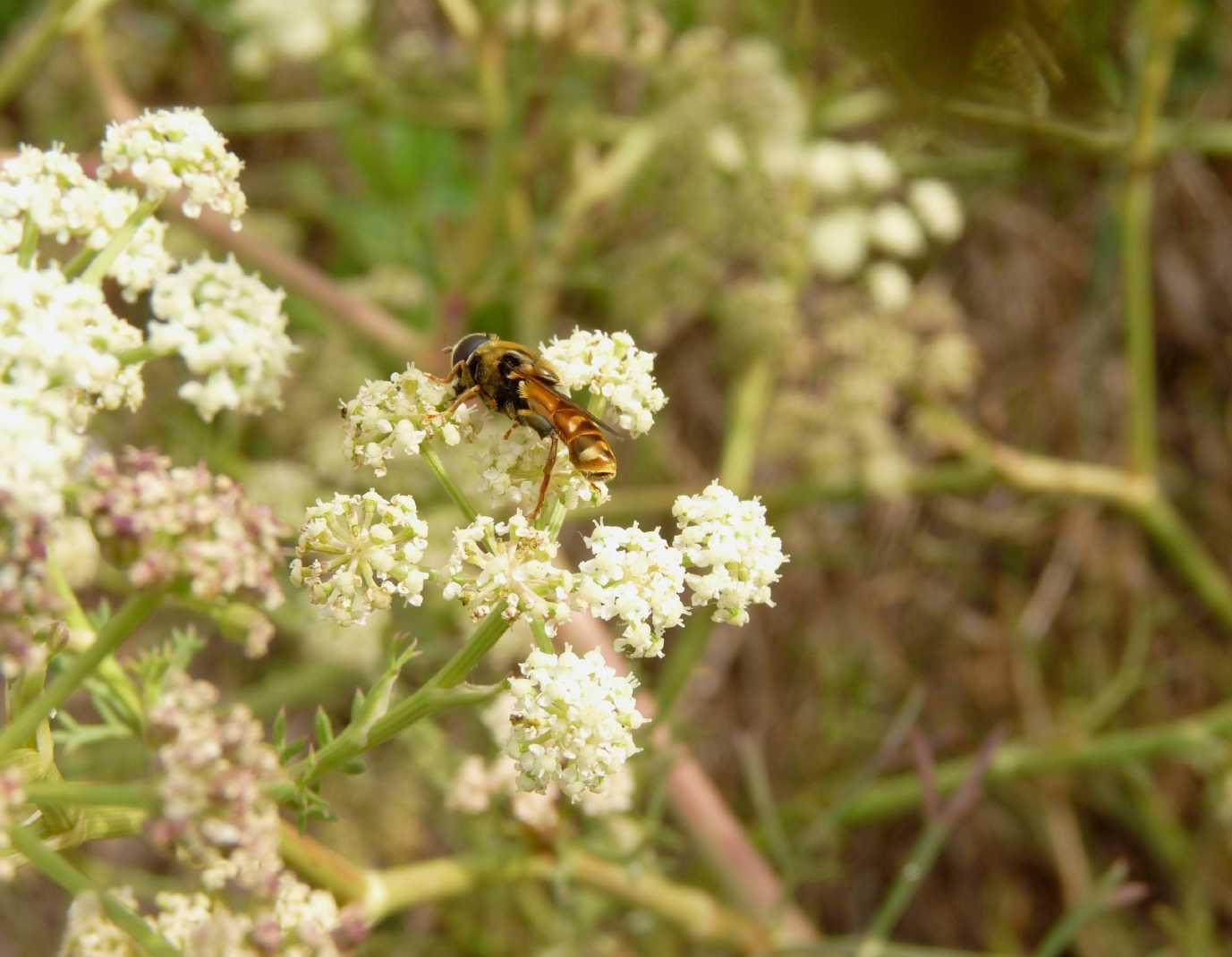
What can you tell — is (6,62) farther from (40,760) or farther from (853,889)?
(853,889)

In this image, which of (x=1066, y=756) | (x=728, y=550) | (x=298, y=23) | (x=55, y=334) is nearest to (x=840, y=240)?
(x=1066, y=756)

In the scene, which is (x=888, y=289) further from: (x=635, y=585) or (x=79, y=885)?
(x=79, y=885)

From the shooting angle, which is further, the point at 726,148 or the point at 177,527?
the point at 726,148

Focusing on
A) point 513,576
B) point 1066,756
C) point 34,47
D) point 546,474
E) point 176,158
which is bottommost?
point 513,576

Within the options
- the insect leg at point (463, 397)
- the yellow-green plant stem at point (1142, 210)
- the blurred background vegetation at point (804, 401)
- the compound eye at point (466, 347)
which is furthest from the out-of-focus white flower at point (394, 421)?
the yellow-green plant stem at point (1142, 210)

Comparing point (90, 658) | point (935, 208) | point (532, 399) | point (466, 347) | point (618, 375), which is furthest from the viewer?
point (935, 208)

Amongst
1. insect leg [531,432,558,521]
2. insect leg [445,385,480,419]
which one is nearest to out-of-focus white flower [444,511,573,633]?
insect leg [531,432,558,521]

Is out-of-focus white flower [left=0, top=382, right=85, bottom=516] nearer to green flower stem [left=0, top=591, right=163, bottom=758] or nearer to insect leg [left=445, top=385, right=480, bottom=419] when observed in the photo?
green flower stem [left=0, top=591, right=163, bottom=758]

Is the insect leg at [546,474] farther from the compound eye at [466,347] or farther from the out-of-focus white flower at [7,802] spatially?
the out-of-focus white flower at [7,802]
